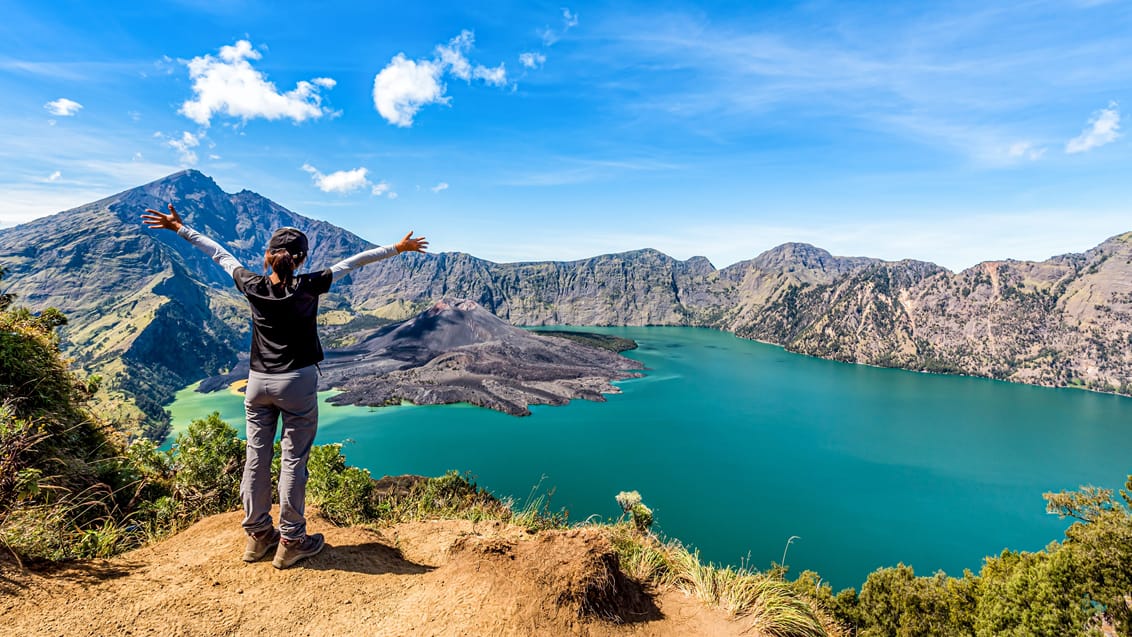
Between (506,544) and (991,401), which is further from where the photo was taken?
(991,401)

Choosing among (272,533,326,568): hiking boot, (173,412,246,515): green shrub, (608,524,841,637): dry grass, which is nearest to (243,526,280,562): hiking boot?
(272,533,326,568): hiking boot

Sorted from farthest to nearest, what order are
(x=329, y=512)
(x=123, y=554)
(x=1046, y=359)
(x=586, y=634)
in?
(x=1046, y=359) → (x=329, y=512) → (x=123, y=554) → (x=586, y=634)

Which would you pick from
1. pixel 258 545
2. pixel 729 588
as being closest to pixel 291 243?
pixel 258 545

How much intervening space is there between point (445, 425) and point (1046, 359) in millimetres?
174089

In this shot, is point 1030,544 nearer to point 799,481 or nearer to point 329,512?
point 799,481

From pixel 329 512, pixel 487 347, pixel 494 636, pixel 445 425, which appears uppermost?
pixel 494 636

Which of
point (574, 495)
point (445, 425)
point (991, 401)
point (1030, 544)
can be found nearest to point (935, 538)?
point (1030, 544)

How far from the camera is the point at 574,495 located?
49.8m

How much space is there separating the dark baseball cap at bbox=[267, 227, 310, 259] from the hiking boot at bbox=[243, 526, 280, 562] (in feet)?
8.12

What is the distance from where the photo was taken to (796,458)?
206 feet

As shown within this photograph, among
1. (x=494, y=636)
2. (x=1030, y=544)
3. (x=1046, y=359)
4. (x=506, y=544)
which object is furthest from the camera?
(x=1046, y=359)

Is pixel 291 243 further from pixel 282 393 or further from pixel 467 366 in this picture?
pixel 467 366

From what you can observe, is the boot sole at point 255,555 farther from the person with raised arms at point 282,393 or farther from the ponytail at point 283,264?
the ponytail at point 283,264

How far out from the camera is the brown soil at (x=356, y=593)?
3215 mm
